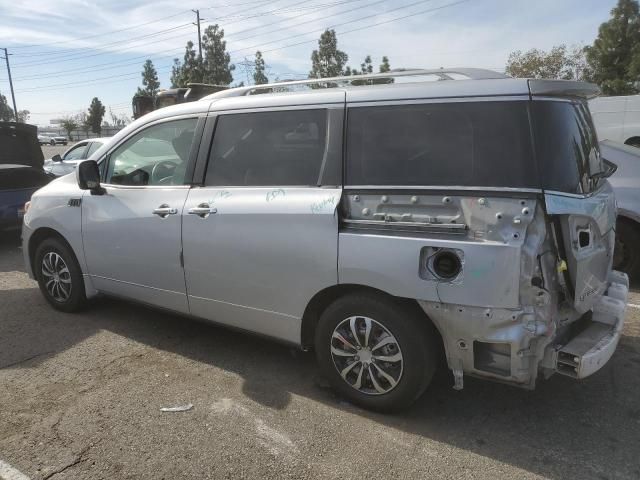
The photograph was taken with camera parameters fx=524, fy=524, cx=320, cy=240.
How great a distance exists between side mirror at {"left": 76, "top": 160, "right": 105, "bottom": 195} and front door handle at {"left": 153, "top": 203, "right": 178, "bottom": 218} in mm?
800

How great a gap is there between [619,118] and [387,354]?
37.8ft

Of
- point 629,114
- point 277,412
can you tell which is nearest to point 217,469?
point 277,412

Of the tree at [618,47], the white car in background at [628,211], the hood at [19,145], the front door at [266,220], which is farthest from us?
the tree at [618,47]

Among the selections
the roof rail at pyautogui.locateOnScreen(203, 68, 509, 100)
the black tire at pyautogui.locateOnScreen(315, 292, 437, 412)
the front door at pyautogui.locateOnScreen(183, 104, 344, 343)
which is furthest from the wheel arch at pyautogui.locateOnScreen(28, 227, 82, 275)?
the black tire at pyautogui.locateOnScreen(315, 292, 437, 412)

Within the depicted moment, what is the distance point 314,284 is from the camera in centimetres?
325

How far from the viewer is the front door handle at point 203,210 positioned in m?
3.67

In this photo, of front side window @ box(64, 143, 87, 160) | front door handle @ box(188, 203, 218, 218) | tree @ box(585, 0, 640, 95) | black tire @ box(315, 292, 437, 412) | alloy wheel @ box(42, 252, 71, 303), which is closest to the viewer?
black tire @ box(315, 292, 437, 412)

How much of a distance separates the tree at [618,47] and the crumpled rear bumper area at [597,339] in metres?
30.3

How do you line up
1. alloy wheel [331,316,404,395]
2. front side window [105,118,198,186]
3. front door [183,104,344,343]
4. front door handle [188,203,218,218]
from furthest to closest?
front side window [105,118,198,186] → front door handle [188,203,218,218] → front door [183,104,344,343] → alloy wheel [331,316,404,395]

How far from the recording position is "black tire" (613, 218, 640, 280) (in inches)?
217

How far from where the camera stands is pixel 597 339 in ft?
9.72

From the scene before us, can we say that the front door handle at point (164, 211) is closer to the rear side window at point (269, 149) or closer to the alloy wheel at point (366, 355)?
the rear side window at point (269, 149)

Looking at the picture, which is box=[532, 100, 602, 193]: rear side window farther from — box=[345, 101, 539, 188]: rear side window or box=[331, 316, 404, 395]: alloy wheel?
box=[331, 316, 404, 395]: alloy wheel

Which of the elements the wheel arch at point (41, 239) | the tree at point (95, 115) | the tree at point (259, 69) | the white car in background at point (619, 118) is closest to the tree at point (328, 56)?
the tree at point (259, 69)
